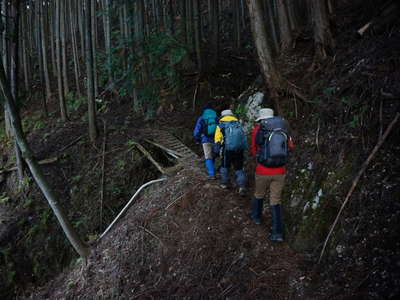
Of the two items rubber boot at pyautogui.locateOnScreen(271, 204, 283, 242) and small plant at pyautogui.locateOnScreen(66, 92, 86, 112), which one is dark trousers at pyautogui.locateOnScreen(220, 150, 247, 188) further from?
small plant at pyautogui.locateOnScreen(66, 92, 86, 112)

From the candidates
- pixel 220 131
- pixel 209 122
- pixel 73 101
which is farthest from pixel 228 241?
pixel 73 101

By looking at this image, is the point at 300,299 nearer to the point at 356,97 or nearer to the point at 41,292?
the point at 356,97

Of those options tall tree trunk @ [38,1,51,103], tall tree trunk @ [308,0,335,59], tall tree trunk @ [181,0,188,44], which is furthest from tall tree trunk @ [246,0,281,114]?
tall tree trunk @ [38,1,51,103]

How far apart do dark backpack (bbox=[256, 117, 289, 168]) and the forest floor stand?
38.3 inches

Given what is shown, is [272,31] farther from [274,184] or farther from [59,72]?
[59,72]

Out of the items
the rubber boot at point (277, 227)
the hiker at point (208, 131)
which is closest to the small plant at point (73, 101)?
the hiker at point (208, 131)

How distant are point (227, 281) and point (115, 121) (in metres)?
9.28

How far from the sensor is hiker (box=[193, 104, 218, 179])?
6.56m

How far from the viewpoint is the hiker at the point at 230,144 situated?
5562mm

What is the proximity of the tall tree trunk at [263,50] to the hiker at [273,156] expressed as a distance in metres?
2.04

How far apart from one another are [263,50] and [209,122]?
180 centimetres

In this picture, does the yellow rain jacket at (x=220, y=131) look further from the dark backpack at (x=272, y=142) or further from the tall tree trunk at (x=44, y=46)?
the tall tree trunk at (x=44, y=46)

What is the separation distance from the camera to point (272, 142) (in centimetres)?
436

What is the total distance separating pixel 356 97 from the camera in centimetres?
494
